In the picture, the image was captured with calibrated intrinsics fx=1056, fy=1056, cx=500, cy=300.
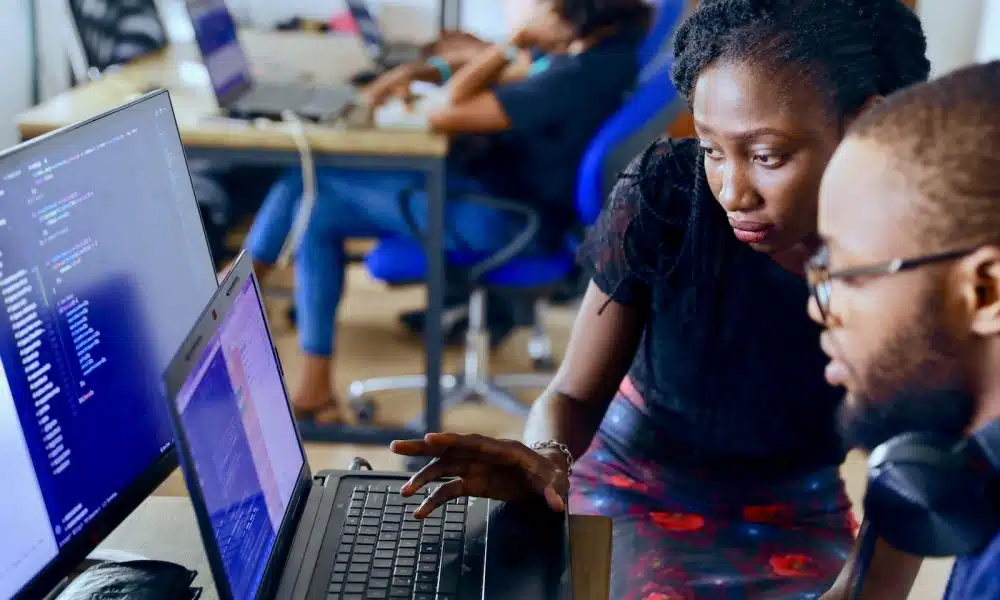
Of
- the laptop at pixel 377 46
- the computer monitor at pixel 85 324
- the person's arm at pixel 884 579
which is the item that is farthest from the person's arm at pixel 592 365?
the laptop at pixel 377 46

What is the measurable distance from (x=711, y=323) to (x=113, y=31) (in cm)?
230

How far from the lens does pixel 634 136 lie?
2.12 metres

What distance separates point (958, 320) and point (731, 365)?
1.87 ft

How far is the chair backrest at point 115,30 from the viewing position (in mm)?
2771

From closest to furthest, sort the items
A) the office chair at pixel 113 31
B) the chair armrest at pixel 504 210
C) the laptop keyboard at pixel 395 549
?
1. the laptop keyboard at pixel 395 549
2. the chair armrest at pixel 504 210
3. the office chair at pixel 113 31

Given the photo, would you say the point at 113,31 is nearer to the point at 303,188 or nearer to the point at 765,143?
the point at 303,188

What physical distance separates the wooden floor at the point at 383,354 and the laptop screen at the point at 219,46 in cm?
75

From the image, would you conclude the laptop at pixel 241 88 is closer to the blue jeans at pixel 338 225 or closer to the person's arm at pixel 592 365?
the blue jeans at pixel 338 225

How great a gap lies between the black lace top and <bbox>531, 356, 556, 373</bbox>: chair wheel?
1.65 metres

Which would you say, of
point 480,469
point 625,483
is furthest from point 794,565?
point 480,469

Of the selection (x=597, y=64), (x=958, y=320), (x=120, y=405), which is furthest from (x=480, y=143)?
(x=958, y=320)

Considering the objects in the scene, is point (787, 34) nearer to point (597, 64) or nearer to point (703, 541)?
point (703, 541)

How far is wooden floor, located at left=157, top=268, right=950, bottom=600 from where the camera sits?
2467mm

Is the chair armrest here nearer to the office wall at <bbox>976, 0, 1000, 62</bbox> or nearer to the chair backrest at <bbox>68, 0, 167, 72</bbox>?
the chair backrest at <bbox>68, 0, 167, 72</bbox>
